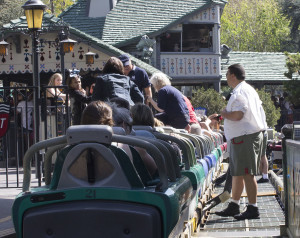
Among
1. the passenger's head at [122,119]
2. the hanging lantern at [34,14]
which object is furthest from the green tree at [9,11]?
the passenger's head at [122,119]

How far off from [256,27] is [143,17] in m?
31.8

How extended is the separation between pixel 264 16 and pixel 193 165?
56.7 metres

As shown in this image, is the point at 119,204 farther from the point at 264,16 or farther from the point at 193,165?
the point at 264,16

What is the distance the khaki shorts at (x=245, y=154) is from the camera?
8398 millimetres

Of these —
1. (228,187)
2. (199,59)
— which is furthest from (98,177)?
(199,59)

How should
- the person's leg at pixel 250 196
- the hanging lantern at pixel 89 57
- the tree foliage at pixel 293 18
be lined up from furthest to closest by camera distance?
1. the tree foliage at pixel 293 18
2. the hanging lantern at pixel 89 57
3. the person's leg at pixel 250 196

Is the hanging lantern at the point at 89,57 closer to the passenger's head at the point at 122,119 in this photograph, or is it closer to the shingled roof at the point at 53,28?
the shingled roof at the point at 53,28

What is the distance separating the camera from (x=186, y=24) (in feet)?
113

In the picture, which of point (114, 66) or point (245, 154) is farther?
point (114, 66)

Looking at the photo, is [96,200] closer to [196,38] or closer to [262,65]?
[196,38]

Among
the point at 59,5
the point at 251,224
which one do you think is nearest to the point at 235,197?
the point at 251,224

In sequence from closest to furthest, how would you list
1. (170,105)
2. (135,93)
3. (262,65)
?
(135,93) → (170,105) → (262,65)

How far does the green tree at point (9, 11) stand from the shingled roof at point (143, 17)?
573 inches

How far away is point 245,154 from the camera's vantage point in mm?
8430
